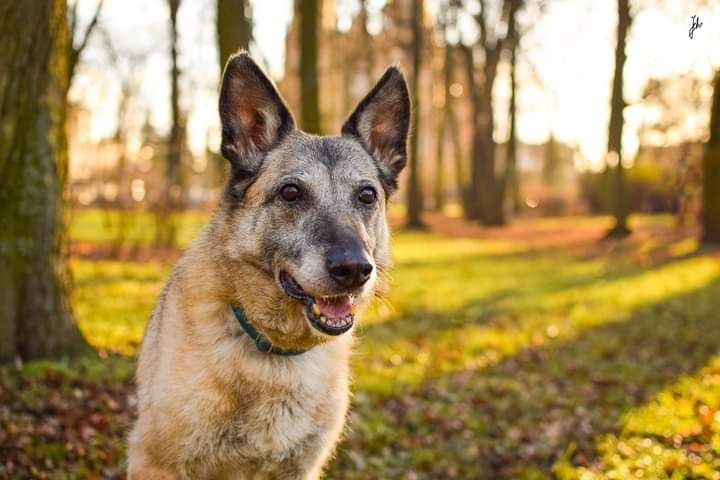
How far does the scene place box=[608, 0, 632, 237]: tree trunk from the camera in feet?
59.1

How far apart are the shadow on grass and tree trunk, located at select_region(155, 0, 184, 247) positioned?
32.5ft

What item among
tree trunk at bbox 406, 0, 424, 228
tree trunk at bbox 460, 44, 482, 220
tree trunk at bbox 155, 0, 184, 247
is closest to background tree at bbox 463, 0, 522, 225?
tree trunk at bbox 460, 44, 482, 220

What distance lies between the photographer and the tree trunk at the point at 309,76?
15320 mm

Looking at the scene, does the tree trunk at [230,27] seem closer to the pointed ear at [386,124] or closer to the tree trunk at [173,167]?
the pointed ear at [386,124]

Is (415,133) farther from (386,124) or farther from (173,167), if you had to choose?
(386,124)

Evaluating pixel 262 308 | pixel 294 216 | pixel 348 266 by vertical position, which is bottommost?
pixel 262 308

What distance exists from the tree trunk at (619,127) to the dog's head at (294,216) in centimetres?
1385

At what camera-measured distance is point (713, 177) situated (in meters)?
19.3

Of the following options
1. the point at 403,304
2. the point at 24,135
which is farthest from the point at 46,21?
the point at 403,304

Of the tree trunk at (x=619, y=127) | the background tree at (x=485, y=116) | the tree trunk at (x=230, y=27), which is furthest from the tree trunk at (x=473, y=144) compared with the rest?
the tree trunk at (x=230, y=27)

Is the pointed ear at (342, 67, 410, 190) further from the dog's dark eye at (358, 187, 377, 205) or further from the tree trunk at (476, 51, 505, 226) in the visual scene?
the tree trunk at (476, 51, 505, 226)

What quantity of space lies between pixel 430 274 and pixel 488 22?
52.2 ft

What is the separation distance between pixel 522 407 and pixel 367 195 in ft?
13.7

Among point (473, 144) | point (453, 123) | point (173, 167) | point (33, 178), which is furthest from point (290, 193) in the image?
point (453, 123)
